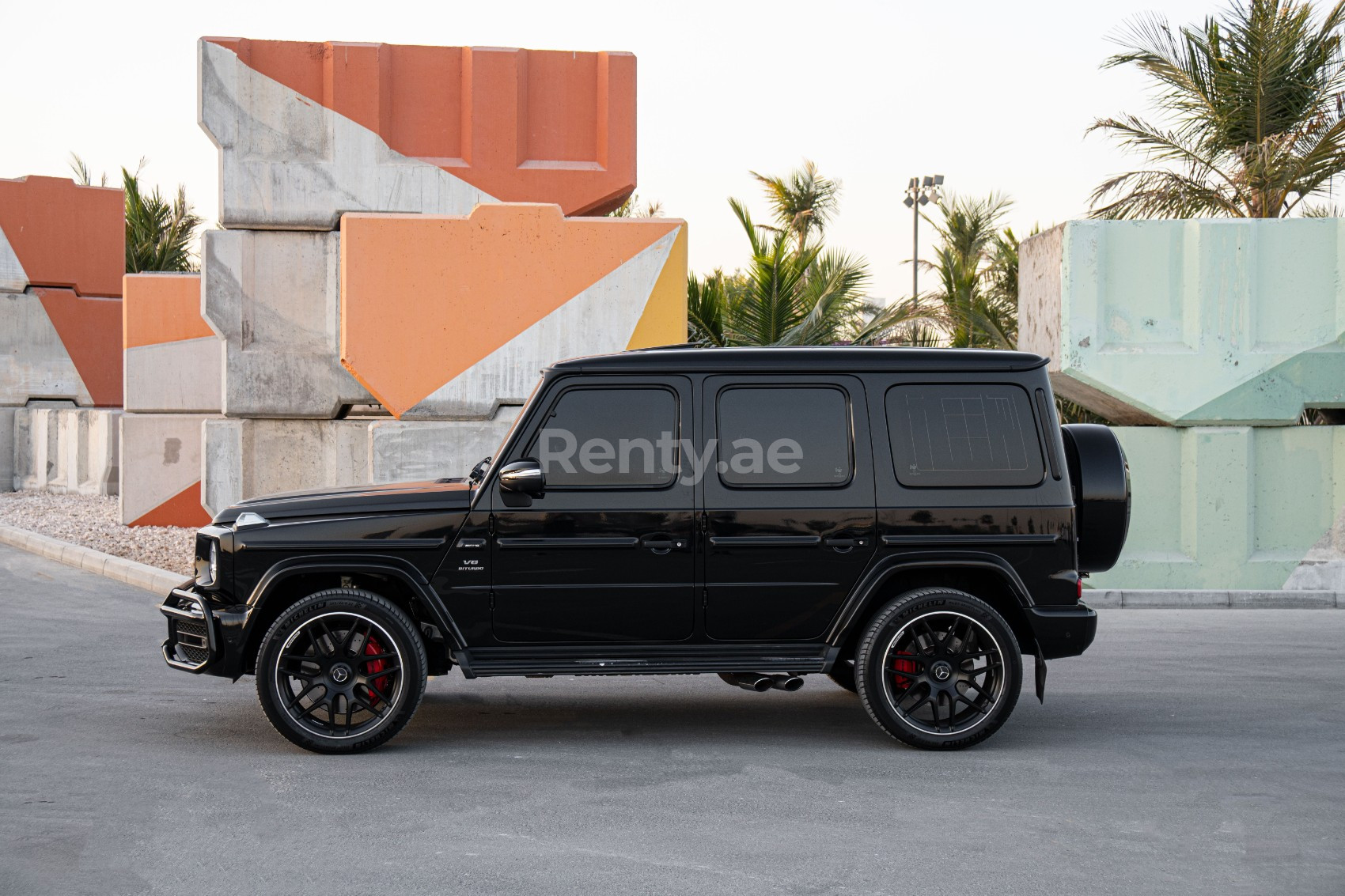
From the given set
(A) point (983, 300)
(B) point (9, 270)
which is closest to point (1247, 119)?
(A) point (983, 300)

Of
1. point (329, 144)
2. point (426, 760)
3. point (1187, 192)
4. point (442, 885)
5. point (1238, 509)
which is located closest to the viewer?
point (442, 885)

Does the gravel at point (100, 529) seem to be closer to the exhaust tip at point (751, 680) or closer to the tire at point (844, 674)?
the exhaust tip at point (751, 680)

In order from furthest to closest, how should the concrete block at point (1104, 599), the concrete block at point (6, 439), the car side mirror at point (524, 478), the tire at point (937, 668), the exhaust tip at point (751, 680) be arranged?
the concrete block at point (6, 439) < the concrete block at point (1104, 599) < the exhaust tip at point (751, 680) < the tire at point (937, 668) < the car side mirror at point (524, 478)

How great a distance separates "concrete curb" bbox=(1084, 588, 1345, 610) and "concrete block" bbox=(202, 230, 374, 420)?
7713mm

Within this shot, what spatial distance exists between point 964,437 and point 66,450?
65.5 ft

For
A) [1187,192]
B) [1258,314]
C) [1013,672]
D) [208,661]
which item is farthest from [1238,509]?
[208,661]

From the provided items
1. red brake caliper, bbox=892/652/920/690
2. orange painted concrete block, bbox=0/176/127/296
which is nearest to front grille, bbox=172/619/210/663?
red brake caliper, bbox=892/652/920/690

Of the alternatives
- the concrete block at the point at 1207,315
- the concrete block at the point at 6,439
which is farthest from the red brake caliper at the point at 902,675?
the concrete block at the point at 6,439

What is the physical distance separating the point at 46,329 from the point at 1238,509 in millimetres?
20642

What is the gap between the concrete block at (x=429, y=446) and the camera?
1232cm

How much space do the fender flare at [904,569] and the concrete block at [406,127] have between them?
8.19 meters

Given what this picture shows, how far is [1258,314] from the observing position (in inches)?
464

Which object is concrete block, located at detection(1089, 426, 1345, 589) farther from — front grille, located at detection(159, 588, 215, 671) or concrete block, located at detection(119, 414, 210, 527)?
concrete block, located at detection(119, 414, 210, 527)

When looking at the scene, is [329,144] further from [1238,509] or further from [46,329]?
[46,329]
